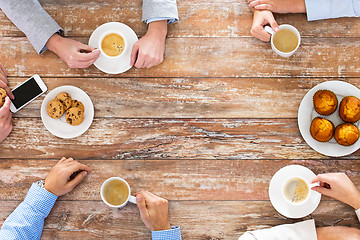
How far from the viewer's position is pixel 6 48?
1.61 metres

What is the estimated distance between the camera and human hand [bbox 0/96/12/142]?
1.48 m

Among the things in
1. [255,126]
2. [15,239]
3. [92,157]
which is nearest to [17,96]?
[92,157]

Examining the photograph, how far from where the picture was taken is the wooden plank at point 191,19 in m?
1.61

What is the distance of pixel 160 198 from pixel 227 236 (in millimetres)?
341

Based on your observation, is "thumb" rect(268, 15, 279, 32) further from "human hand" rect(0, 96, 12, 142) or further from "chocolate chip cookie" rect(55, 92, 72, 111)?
"human hand" rect(0, 96, 12, 142)

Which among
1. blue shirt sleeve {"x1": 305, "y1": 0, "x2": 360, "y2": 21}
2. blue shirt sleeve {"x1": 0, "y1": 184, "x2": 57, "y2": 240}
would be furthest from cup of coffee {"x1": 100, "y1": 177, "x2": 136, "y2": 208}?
blue shirt sleeve {"x1": 305, "y1": 0, "x2": 360, "y2": 21}

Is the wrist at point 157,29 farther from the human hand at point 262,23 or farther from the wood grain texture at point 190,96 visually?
the human hand at point 262,23

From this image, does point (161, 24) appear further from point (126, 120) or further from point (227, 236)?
point (227, 236)

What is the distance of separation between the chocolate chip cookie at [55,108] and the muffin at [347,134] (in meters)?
1.16

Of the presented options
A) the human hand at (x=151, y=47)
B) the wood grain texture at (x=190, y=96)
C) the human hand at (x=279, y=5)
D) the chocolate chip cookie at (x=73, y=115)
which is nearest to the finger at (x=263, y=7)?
the human hand at (x=279, y=5)

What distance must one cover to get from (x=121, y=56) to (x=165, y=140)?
0.42 m

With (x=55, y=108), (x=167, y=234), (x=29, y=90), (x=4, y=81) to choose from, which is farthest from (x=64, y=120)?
(x=167, y=234)

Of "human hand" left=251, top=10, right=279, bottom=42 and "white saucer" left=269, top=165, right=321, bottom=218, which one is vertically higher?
"human hand" left=251, top=10, right=279, bottom=42

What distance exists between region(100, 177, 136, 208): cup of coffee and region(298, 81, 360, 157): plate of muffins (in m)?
0.79
